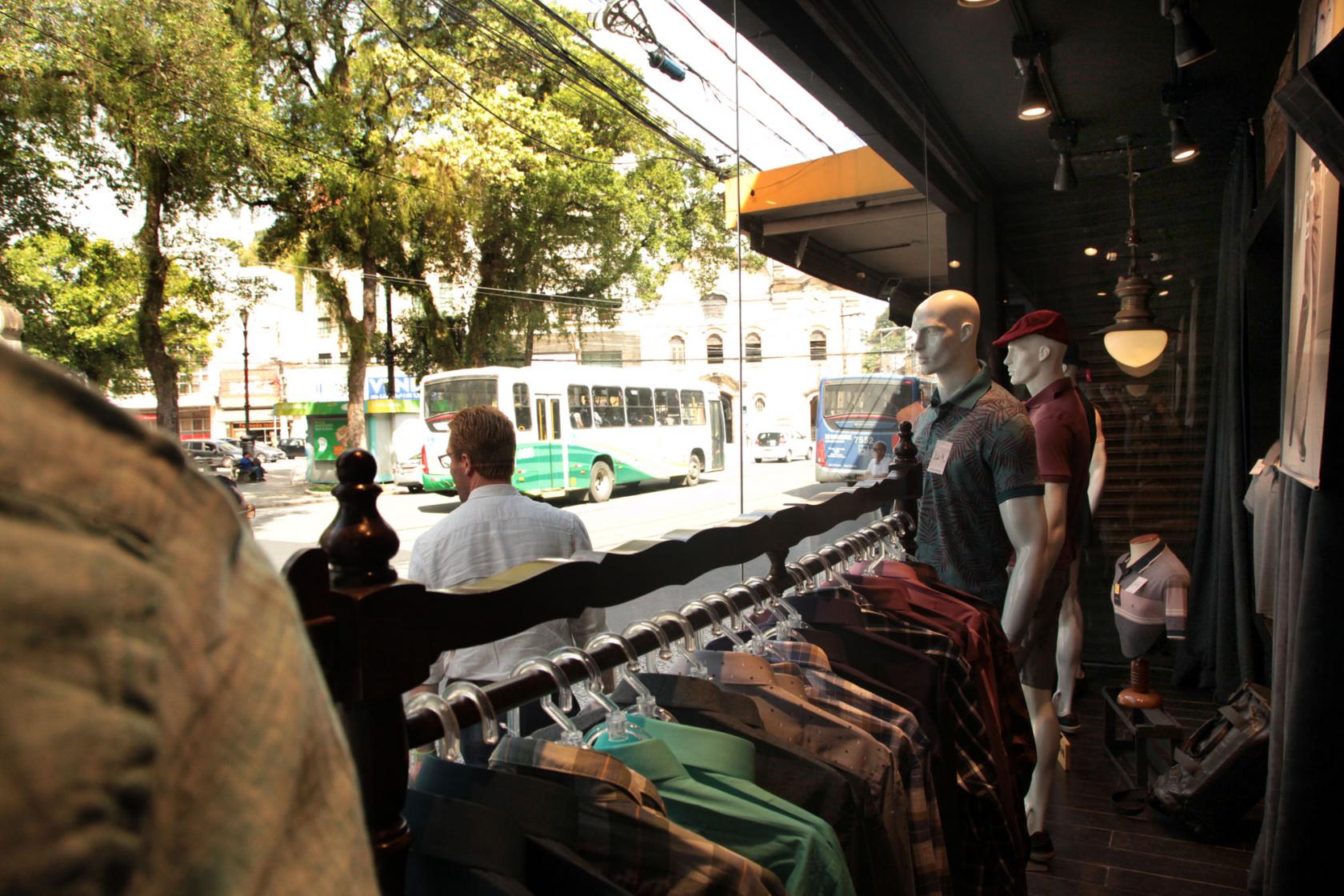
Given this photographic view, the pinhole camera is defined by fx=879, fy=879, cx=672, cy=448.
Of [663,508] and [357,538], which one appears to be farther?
[663,508]

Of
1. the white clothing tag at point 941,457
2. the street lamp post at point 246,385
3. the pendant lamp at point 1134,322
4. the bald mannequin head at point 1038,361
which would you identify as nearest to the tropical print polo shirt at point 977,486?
the white clothing tag at point 941,457

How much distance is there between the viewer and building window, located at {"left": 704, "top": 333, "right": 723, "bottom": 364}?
256 centimetres

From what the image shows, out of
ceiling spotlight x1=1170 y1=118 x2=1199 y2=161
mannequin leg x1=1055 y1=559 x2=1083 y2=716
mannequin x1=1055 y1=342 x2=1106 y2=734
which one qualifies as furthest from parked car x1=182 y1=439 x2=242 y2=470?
ceiling spotlight x1=1170 y1=118 x2=1199 y2=161

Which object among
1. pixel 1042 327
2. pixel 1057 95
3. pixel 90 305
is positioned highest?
pixel 1057 95

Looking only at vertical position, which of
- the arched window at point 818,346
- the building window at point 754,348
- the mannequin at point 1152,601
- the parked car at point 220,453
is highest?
the arched window at point 818,346

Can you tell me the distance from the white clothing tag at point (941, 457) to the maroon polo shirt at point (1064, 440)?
2.45 feet

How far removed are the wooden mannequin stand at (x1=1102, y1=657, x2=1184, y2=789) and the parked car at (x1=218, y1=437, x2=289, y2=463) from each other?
3.22 metres

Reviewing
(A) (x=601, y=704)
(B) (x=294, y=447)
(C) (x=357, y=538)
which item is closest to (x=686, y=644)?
(A) (x=601, y=704)

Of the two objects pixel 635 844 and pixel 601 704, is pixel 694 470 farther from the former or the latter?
pixel 635 844

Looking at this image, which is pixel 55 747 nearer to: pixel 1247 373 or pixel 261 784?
pixel 261 784

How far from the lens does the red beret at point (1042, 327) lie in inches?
134

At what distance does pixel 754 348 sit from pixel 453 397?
1148 mm

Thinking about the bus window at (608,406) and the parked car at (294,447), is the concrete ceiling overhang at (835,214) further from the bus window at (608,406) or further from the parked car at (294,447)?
the parked car at (294,447)

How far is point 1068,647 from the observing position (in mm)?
4027
